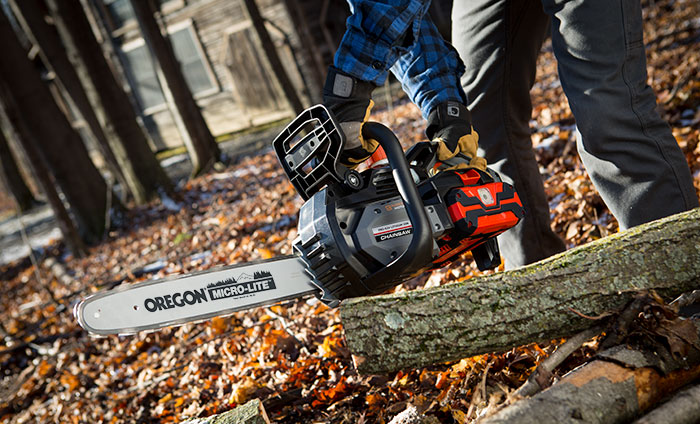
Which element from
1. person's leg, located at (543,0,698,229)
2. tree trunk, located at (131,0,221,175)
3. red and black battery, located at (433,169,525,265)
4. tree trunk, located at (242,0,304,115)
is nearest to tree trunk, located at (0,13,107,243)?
tree trunk, located at (131,0,221,175)

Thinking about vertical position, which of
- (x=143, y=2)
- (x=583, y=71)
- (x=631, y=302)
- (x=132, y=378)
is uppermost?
(x=143, y=2)

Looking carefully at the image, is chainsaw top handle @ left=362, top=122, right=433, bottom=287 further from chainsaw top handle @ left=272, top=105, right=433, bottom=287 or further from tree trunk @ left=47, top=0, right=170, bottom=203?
tree trunk @ left=47, top=0, right=170, bottom=203

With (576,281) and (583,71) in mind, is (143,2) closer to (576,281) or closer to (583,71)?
(583,71)

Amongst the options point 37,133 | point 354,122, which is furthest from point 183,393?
point 37,133

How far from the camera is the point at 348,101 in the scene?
1914mm

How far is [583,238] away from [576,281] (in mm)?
1324

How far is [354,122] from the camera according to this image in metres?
1.92

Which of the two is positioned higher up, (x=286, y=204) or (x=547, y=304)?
(x=547, y=304)

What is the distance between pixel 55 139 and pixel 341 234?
7978 millimetres

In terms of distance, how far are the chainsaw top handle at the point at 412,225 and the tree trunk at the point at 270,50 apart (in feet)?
23.3

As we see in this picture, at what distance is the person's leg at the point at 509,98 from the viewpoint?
2.32m

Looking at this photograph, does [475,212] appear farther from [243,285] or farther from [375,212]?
[243,285]

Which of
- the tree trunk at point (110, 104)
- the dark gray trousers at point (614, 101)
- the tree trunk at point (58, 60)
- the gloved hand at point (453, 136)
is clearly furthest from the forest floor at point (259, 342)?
the tree trunk at point (58, 60)

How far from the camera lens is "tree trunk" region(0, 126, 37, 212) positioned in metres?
13.9
